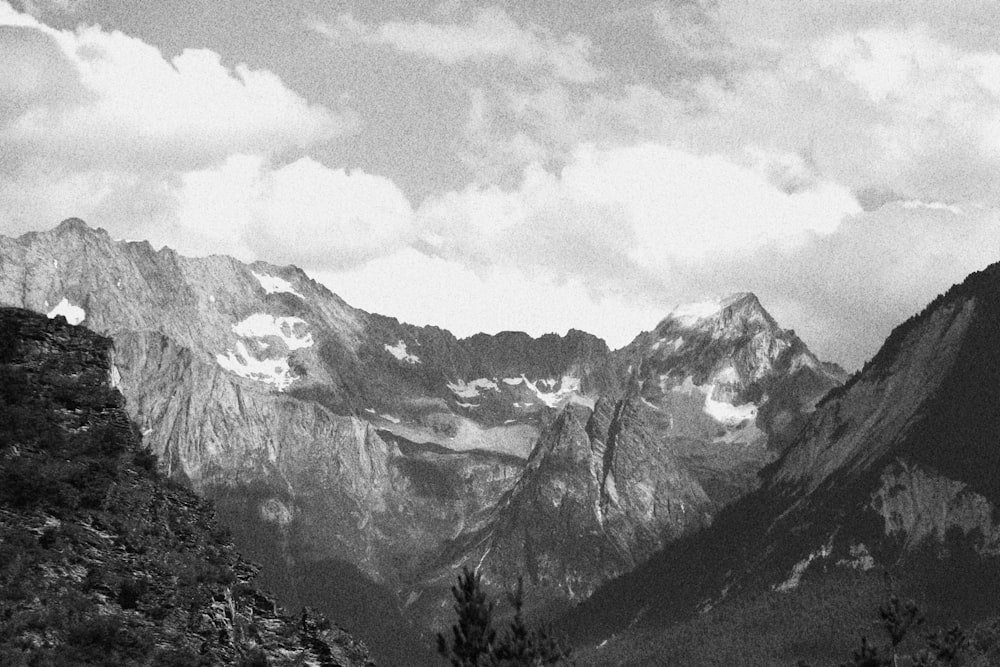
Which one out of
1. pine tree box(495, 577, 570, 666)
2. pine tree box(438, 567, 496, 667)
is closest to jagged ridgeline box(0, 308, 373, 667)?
pine tree box(438, 567, 496, 667)

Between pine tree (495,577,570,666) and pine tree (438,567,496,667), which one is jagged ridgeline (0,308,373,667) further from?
pine tree (495,577,570,666)

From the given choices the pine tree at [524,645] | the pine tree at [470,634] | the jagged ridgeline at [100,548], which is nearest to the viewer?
the jagged ridgeline at [100,548]

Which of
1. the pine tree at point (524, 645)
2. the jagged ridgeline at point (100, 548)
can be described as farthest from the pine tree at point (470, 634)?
the jagged ridgeline at point (100, 548)

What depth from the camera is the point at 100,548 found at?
80.3 metres

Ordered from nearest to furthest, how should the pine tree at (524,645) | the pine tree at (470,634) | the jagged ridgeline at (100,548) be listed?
the jagged ridgeline at (100,548) < the pine tree at (470,634) < the pine tree at (524,645)

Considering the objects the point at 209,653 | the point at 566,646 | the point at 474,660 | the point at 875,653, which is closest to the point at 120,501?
the point at 209,653

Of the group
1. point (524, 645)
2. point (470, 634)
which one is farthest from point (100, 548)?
point (524, 645)

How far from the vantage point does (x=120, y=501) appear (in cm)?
8406

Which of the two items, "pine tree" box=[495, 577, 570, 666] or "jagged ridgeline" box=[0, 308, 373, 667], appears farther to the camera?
"pine tree" box=[495, 577, 570, 666]

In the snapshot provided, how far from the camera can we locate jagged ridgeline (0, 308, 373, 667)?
75500 mm

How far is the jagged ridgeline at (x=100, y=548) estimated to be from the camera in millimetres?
75500

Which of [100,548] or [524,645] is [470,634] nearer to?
[524,645]

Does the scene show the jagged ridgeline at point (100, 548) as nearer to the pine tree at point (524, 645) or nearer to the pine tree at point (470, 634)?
the pine tree at point (470, 634)

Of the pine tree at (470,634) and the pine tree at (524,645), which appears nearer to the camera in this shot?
the pine tree at (470,634)
